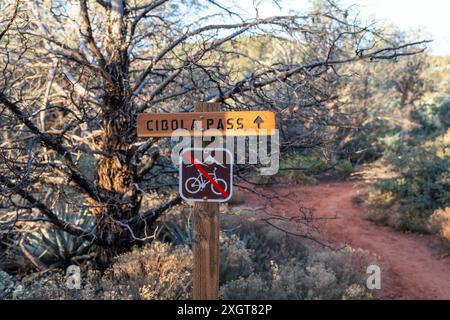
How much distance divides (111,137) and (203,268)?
2.51 m

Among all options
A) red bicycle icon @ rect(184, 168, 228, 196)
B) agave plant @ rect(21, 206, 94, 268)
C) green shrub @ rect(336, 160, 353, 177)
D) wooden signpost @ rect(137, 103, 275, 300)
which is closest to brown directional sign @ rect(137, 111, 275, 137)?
wooden signpost @ rect(137, 103, 275, 300)

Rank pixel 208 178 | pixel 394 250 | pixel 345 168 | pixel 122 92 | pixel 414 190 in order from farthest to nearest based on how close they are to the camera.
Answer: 1. pixel 345 168
2. pixel 414 190
3. pixel 394 250
4. pixel 122 92
5. pixel 208 178

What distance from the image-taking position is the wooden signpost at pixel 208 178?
290 centimetres

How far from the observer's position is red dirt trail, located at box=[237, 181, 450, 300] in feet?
22.3

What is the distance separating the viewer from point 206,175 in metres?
2.91

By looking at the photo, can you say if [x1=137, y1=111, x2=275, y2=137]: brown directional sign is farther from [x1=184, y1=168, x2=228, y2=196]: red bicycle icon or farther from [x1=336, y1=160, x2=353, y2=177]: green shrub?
[x1=336, y1=160, x2=353, y2=177]: green shrub

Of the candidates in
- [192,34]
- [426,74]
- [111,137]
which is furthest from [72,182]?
[426,74]

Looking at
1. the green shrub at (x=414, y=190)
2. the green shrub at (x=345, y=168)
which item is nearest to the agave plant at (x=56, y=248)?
the green shrub at (x=414, y=190)

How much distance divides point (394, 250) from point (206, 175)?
6.88 m

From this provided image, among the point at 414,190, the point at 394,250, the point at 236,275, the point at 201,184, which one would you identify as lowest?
the point at 394,250

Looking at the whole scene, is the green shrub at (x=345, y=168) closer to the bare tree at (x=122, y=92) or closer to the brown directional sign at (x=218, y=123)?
the bare tree at (x=122, y=92)

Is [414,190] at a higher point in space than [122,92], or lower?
lower

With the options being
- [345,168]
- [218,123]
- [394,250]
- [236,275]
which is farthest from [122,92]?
[345,168]

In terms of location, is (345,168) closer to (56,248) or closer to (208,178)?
(56,248)
